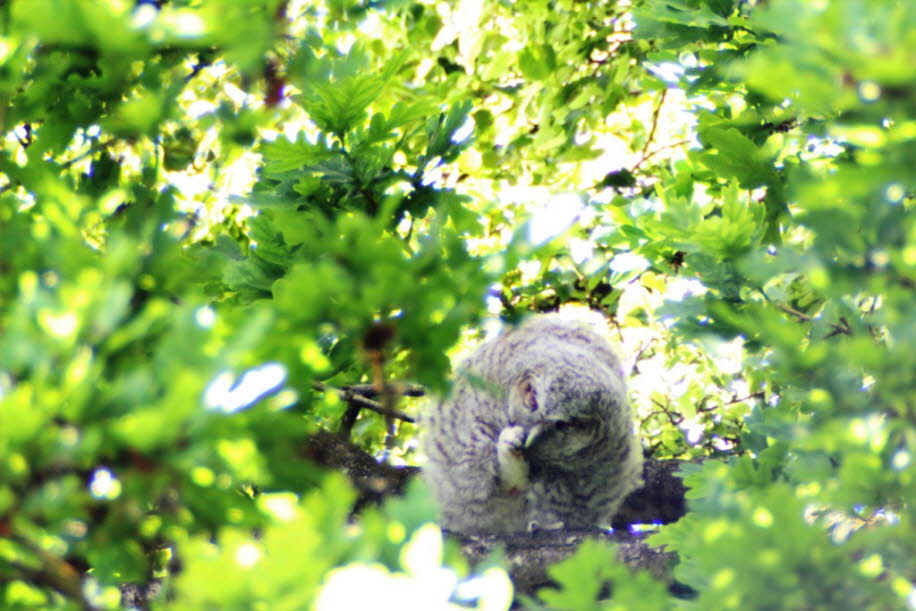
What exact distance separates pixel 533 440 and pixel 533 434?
27mm

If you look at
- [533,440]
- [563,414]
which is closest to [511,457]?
[533,440]

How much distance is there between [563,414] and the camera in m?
2.64

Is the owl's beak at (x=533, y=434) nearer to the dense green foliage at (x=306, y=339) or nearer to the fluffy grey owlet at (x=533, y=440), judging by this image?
the fluffy grey owlet at (x=533, y=440)

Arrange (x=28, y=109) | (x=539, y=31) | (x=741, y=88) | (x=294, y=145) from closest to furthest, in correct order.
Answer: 1. (x=28, y=109)
2. (x=294, y=145)
3. (x=741, y=88)
4. (x=539, y=31)

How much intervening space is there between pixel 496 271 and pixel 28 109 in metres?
0.77

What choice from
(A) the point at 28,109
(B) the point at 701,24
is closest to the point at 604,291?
(B) the point at 701,24

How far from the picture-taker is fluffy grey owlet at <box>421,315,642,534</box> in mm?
2676

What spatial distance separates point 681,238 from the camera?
6.30 feet

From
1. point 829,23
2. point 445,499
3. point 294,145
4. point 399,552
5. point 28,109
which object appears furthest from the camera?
point 445,499

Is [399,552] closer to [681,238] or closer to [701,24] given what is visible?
[681,238]

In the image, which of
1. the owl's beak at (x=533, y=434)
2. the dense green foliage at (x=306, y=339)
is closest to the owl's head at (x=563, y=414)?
the owl's beak at (x=533, y=434)

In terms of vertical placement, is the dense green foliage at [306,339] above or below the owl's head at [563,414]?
above

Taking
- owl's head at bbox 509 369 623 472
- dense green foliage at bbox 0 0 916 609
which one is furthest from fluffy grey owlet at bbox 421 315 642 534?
dense green foliage at bbox 0 0 916 609

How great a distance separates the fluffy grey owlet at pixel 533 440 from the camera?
8.78 ft
